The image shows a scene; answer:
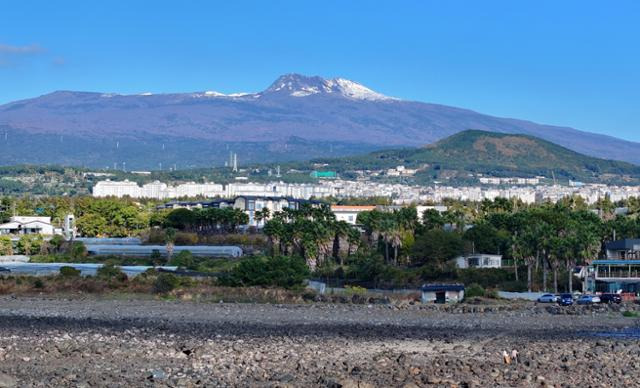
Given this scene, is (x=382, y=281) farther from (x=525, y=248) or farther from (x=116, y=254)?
(x=116, y=254)

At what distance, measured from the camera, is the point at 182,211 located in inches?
3964

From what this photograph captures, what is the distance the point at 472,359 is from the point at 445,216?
66.2 meters

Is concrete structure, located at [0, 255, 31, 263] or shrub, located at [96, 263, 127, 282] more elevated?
shrub, located at [96, 263, 127, 282]

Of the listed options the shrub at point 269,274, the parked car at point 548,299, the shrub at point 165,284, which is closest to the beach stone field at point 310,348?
the parked car at point 548,299

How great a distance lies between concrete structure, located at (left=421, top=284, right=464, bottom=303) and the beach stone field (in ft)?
29.4

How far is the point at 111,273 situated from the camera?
58.5 m

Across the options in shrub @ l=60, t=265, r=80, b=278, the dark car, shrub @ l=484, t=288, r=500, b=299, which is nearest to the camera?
the dark car

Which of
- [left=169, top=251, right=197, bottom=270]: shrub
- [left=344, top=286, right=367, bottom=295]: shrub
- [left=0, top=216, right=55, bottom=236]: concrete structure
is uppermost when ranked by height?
[left=0, top=216, right=55, bottom=236]: concrete structure

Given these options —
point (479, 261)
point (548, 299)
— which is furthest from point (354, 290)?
point (479, 261)

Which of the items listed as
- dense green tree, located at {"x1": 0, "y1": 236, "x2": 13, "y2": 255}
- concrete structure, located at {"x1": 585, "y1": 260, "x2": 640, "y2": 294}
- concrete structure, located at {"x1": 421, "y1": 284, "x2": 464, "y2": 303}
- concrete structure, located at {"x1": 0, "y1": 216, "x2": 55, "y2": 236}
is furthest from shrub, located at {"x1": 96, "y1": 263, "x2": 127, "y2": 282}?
concrete structure, located at {"x1": 0, "y1": 216, "x2": 55, "y2": 236}

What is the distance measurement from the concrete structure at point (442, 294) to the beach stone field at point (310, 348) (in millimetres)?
8966

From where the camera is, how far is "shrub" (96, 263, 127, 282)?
186ft

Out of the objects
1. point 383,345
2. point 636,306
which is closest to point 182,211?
point 636,306

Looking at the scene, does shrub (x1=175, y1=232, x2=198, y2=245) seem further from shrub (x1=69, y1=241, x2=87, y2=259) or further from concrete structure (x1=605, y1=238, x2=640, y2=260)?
concrete structure (x1=605, y1=238, x2=640, y2=260)
